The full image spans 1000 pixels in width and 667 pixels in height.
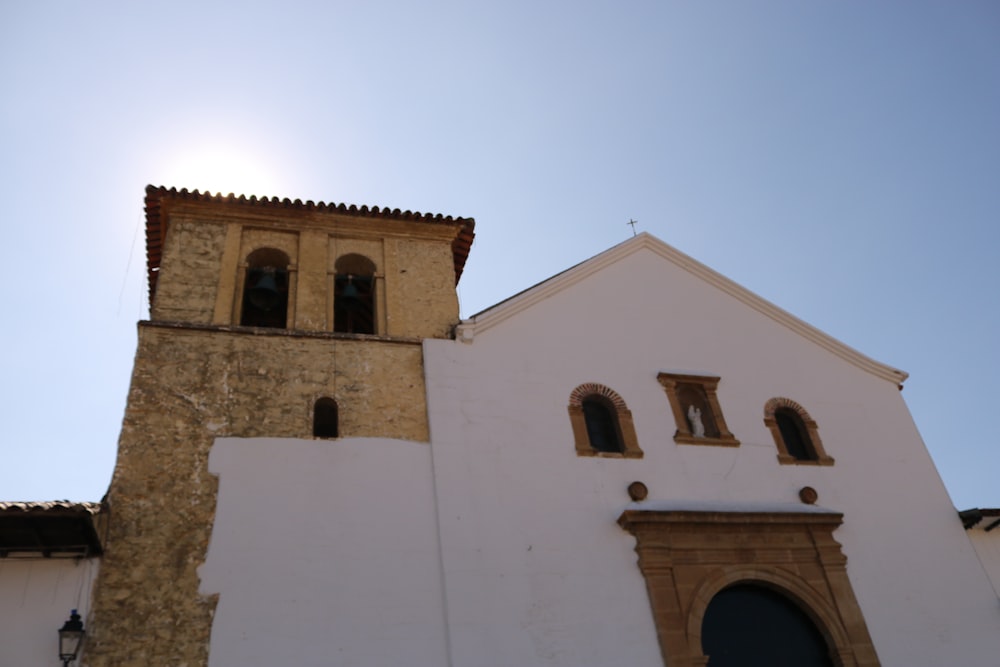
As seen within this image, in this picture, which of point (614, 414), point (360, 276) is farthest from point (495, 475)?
point (360, 276)

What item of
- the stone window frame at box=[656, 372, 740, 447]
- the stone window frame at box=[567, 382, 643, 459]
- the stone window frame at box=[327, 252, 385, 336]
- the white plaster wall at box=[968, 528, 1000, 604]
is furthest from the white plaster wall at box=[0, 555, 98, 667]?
the white plaster wall at box=[968, 528, 1000, 604]

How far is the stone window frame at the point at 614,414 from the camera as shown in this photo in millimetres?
9812

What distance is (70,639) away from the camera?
23.6 feet

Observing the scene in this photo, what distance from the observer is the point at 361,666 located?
25.3 feet

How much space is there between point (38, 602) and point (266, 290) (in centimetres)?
450

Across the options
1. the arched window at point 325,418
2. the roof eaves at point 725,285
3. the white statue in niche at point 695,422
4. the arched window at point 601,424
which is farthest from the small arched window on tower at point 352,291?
the white statue in niche at point 695,422

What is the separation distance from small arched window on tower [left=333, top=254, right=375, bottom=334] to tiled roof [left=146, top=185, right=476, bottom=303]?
0.71 metres

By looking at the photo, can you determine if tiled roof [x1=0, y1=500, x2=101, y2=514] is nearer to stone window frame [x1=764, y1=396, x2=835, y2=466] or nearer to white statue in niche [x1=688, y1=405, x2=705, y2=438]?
white statue in niche [x1=688, y1=405, x2=705, y2=438]

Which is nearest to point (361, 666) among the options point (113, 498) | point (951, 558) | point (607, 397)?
point (113, 498)

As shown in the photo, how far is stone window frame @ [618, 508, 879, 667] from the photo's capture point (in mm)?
8898

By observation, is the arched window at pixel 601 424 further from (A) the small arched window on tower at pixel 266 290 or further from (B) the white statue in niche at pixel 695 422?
(A) the small arched window on tower at pixel 266 290

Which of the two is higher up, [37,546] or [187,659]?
[37,546]

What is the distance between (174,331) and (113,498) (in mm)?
2211

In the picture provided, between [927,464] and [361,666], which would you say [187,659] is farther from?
[927,464]
